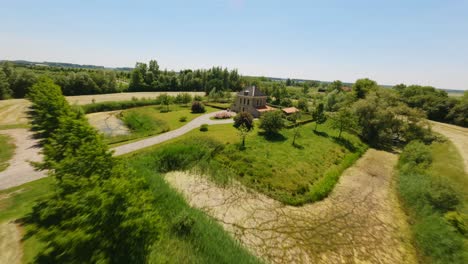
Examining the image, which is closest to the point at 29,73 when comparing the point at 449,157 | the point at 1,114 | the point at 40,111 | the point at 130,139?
the point at 1,114

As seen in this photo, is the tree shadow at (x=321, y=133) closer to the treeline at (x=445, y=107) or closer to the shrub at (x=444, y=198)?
the shrub at (x=444, y=198)

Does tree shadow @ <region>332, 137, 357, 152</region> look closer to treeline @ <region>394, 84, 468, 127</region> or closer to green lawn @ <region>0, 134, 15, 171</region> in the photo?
treeline @ <region>394, 84, 468, 127</region>

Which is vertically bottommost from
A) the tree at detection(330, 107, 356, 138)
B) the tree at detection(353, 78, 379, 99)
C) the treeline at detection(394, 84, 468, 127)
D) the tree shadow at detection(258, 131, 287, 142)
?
the tree shadow at detection(258, 131, 287, 142)

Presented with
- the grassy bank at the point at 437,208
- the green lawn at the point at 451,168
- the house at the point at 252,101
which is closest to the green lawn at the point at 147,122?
the house at the point at 252,101

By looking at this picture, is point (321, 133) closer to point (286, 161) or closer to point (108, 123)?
point (286, 161)

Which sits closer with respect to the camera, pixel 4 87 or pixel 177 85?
pixel 4 87

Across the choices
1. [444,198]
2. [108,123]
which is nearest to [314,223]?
[444,198]

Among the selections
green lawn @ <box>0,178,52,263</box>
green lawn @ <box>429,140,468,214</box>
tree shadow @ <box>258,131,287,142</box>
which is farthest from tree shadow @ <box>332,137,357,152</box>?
green lawn @ <box>0,178,52,263</box>
